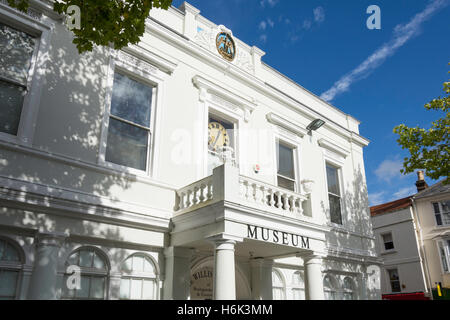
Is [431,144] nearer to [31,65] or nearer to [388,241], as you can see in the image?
[31,65]

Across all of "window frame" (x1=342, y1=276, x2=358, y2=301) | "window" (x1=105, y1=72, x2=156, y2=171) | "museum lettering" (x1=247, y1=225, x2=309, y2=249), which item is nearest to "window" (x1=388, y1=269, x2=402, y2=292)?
"window frame" (x1=342, y1=276, x2=358, y2=301)

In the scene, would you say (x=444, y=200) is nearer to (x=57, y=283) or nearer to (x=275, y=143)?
(x=275, y=143)

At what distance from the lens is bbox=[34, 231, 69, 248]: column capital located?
23.0 ft

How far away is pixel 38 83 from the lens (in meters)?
7.75

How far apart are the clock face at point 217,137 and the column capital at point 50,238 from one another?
4812 millimetres

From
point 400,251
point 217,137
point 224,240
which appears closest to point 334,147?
point 217,137

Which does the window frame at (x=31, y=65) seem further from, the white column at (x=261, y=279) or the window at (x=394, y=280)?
the window at (x=394, y=280)

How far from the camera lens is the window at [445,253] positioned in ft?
83.3

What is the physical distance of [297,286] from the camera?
1178cm

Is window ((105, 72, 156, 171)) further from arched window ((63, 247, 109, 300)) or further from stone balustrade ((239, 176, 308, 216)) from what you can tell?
stone balustrade ((239, 176, 308, 216))

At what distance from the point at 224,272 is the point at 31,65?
5585 millimetres

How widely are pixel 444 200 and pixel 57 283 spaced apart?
26607 mm

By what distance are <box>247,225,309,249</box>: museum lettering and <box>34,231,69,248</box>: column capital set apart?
11.8ft

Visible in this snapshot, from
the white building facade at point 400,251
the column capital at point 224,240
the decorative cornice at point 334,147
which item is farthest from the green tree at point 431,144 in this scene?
the white building facade at point 400,251
